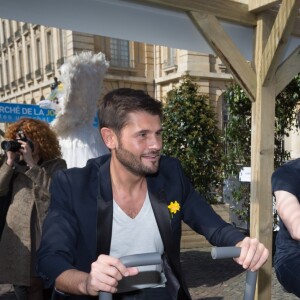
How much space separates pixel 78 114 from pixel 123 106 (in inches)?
91.7

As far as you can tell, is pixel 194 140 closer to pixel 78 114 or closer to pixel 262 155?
pixel 262 155

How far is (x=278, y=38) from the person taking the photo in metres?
3.57

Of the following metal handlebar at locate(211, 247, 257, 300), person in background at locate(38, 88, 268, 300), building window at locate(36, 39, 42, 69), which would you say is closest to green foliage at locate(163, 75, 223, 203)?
person in background at locate(38, 88, 268, 300)

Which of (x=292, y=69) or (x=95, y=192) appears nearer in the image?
(x=95, y=192)

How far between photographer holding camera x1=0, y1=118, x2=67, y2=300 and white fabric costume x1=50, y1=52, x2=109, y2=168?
25.4 inches

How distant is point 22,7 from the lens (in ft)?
10.6

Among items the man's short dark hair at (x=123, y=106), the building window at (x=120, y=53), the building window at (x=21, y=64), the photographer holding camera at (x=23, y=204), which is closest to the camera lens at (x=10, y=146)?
the photographer holding camera at (x=23, y=204)

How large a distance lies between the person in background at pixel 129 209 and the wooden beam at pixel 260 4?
2.32 meters

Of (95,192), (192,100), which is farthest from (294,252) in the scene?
(192,100)

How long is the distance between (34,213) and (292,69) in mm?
2547

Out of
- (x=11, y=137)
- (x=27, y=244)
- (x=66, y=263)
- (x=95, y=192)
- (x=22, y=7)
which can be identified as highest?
(x=22, y=7)

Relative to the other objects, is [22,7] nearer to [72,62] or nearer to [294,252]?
[72,62]

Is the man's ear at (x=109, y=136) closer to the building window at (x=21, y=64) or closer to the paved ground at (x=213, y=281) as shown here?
the paved ground at (x=213, y=281)

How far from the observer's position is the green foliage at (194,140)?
7.45 metres
